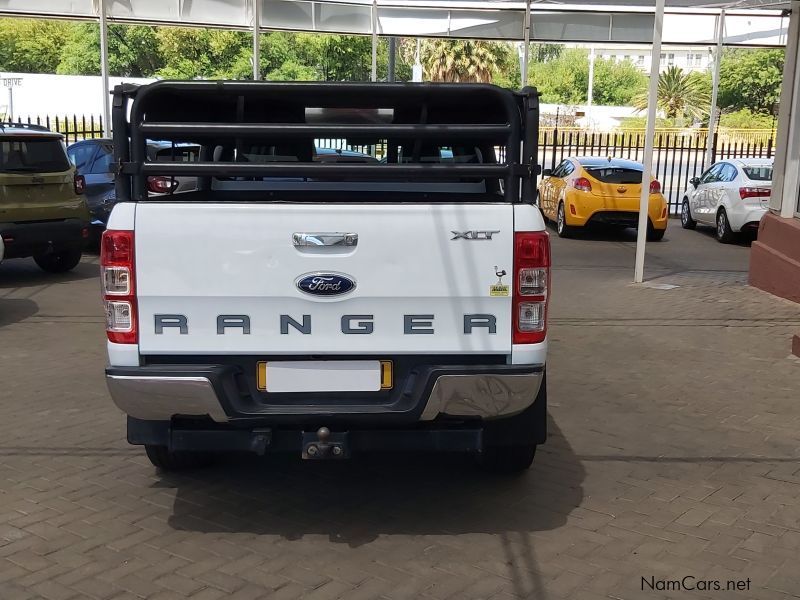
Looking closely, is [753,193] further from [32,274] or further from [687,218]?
[32,274]

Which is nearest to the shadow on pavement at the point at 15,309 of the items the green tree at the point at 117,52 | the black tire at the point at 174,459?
the black tire at the point at 174,459

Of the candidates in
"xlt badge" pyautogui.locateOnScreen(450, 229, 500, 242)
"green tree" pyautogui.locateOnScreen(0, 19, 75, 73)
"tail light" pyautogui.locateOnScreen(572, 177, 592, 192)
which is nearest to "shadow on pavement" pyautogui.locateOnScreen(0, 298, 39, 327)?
"xlt badge" pyautogui.locateOnScreen(450, 229, 500, 242)

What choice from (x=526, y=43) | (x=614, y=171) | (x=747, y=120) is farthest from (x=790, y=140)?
(x=747, y=120)

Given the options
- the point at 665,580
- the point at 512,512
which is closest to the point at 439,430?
the point at 512,512

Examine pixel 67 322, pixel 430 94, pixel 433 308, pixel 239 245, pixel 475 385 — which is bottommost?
pixel 67 322

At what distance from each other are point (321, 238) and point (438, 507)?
1.63 metres

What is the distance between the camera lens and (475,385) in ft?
13.4

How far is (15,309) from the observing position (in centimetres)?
1020

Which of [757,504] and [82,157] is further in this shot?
[82,157]

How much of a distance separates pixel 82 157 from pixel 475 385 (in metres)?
12.0

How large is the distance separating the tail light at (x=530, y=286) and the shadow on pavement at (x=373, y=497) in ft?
3.37

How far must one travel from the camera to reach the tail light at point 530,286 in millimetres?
4078

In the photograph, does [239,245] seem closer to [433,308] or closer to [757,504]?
[433,308]

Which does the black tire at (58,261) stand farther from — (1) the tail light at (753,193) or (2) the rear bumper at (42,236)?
(1) the tail light at (753,193)
